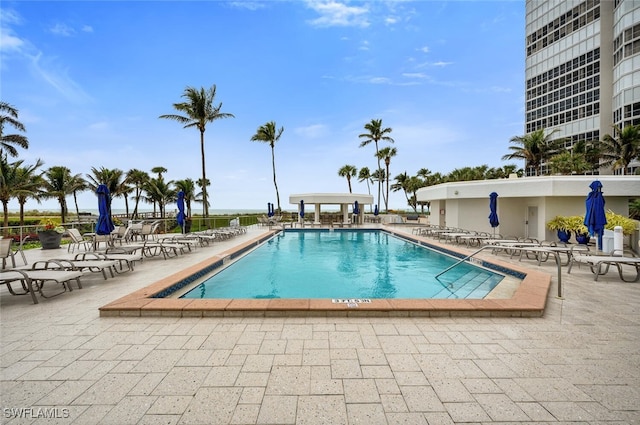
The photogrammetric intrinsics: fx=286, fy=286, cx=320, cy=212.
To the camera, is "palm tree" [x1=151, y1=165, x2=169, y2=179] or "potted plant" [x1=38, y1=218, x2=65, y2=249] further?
"palm tree" [x1=151, y1=165, x2=169, y2=179]

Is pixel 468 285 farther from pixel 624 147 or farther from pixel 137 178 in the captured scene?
pixel 137 178

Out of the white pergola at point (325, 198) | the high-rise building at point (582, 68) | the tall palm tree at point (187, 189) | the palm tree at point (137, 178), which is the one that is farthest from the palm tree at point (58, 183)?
the high-rise building at point (582, 68)

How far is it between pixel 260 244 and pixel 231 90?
14332 millimetres

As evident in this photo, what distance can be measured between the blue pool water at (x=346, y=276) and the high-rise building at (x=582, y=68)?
A: 2724 centimetres

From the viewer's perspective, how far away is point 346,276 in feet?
25.9

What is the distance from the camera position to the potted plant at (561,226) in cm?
1125

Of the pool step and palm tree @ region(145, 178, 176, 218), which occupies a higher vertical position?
palm tree @ region(145, 178, 176, 218)

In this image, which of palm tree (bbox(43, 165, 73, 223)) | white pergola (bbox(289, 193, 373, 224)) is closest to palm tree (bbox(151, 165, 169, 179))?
palm tree (bbox(43, 165, 73, 223))

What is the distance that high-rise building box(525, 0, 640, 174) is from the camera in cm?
2550

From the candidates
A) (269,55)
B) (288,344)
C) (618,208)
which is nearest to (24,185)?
(269,55)

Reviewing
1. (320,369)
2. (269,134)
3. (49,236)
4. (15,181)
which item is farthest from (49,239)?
(269,134)

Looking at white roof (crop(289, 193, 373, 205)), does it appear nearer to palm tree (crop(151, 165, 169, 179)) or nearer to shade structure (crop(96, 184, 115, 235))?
shade structure (crop(96, 184, 115, 235))

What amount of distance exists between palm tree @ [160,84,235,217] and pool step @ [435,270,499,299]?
59.0ft

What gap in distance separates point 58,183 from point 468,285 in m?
38.8
